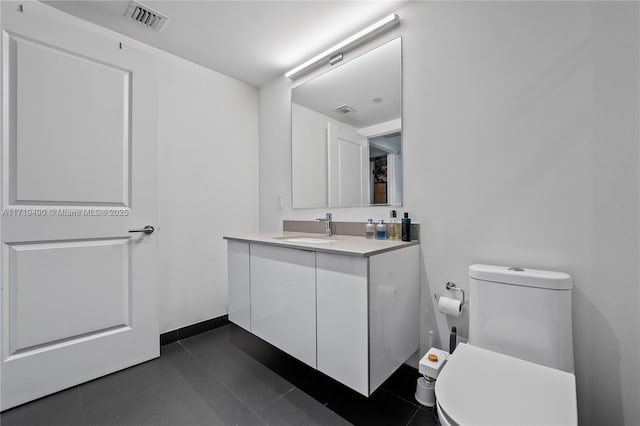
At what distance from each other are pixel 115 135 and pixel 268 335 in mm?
1566

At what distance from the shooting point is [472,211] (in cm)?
137

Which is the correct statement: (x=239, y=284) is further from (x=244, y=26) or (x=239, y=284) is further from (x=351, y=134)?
(x=244, y=26)

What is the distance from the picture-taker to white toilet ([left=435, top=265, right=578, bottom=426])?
759 millimetres

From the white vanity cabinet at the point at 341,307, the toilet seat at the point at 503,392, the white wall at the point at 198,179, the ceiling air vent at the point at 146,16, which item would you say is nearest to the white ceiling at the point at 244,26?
the ceiling air vent at the point at 146,16

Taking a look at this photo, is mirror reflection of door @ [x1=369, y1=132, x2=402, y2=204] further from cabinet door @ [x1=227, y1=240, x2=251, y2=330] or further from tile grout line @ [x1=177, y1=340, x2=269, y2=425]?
tile grout line @ [x1=177, y1=340, x2=269, y2=425]

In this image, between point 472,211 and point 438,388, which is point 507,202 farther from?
point 438,388

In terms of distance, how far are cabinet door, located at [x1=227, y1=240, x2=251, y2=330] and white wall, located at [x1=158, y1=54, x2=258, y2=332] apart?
1.53 ft

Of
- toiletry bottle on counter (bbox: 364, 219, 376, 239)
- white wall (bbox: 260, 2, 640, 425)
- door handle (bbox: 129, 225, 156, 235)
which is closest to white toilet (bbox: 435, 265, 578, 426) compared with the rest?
white wall (bbox: 260, 2, 640, 425)

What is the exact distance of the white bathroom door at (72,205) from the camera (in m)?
1.40

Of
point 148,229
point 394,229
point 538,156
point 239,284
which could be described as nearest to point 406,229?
point 394,229

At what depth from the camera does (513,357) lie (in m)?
1.05

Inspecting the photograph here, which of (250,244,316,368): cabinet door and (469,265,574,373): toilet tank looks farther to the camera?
(250,244,316,368): cabinet door

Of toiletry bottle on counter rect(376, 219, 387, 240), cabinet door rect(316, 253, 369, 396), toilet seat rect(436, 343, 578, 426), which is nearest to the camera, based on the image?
toilet seat rect(436, 343, 578, 426)

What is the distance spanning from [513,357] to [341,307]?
27.2 inches
